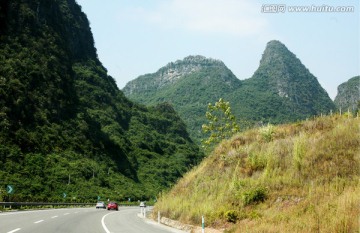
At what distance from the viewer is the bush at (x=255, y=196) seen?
1838 cm

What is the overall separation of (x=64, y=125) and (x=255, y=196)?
8421 cm

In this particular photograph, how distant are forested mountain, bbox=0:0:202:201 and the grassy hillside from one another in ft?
90.5

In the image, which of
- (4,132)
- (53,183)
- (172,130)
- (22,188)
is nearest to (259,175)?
(22,188)

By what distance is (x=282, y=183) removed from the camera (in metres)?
19.1

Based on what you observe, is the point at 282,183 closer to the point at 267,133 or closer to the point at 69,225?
the point at 267,133

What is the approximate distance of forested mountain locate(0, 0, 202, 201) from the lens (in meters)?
73.6

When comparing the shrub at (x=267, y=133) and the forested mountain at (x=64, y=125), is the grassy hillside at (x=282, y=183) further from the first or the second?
the forested mountain at (x=64, y=125)

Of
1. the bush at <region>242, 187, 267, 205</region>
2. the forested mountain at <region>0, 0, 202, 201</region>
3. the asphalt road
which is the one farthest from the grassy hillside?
the forested mountain at <region>0, 0, 202, 201</region>

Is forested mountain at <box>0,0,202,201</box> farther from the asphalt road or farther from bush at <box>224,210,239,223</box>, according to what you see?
bush at <box>224,210,239,223</box>

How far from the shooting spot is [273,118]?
19362 centimetres

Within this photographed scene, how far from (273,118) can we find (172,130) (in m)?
51.9

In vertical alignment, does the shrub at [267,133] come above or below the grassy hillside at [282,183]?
above

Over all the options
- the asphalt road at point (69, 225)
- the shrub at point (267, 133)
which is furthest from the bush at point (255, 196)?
the shrub at point (267, 133)

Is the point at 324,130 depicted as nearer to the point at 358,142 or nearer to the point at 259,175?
the point at 358,142
